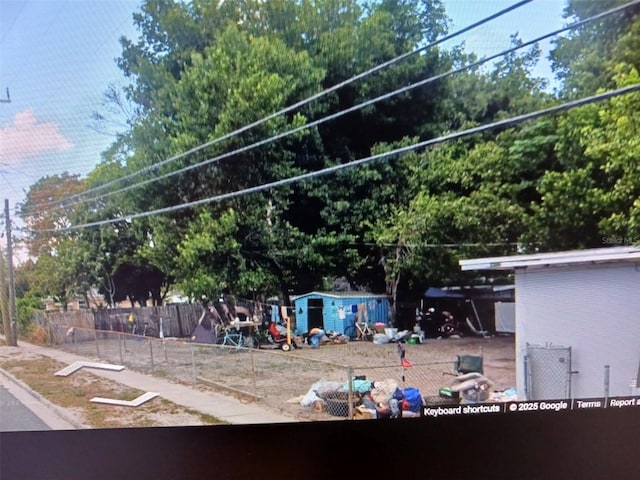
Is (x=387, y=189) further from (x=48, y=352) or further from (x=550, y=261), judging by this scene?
(x=48, y=352)

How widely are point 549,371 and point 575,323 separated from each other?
0.20m

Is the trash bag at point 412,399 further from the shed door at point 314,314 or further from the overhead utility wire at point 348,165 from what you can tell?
the overhead utility wire at point 348,165

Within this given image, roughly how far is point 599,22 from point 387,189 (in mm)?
936

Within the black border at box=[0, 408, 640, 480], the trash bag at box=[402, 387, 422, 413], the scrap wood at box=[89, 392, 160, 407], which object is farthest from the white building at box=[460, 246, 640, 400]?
the scrap wood at box=[89, 392, 160, 407]

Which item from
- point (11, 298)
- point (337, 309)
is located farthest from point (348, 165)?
point (11, 298)

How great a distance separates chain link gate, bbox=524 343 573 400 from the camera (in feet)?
6.59

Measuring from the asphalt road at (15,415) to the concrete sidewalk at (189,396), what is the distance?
6.4 inches

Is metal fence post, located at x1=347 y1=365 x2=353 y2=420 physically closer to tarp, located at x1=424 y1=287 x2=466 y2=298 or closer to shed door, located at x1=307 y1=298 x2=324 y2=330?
shed door, located at x1=307 y1=298 x2=324 y2=330

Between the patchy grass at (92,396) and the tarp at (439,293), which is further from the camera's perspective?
the tarp at (439,293)

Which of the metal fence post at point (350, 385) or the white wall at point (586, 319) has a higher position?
the white wall at point (586, 319)

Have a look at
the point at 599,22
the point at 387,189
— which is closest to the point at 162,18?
the point at 387,189

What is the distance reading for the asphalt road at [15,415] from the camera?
6.26ft

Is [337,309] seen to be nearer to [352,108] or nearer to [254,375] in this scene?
[254,375]

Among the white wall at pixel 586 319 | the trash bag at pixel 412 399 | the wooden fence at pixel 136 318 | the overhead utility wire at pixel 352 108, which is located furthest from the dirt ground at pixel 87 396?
the white wall at pixel 586 319
